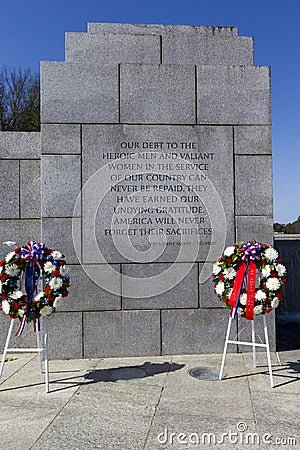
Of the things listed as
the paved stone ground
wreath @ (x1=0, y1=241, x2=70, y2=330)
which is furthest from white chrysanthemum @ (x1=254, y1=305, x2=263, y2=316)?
wreath @ (x1=0, y1=241, x2=70, y2=330)

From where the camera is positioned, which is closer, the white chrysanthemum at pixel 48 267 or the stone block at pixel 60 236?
the white chrysanthemum at pixel 48 267

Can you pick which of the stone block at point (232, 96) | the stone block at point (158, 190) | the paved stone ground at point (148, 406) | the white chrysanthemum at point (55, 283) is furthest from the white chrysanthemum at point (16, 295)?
the stone block at point (232, 96)

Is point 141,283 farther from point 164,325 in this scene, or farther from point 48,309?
point 48,309

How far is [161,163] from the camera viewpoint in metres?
6.02

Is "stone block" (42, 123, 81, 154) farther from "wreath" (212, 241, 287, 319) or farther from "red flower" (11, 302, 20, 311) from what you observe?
"wreath" (212, 241, 287, 319)

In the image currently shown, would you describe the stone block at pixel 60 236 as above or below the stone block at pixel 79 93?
below

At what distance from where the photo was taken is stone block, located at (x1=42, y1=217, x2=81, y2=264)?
Answer: 5.90 metres

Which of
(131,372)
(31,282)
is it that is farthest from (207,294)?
(31,282)

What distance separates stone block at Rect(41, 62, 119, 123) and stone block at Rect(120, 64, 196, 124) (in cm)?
18

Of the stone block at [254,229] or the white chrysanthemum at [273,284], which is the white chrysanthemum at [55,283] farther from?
the stone block at [254,229]

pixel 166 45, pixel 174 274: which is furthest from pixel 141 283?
pixel 166 45

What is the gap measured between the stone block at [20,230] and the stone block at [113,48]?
2614mm

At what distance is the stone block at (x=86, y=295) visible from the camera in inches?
231

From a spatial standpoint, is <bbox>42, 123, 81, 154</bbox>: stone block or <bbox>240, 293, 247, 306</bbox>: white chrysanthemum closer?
<bbox>240, 293, 247, 306</bbox>: white chrysanthemum
